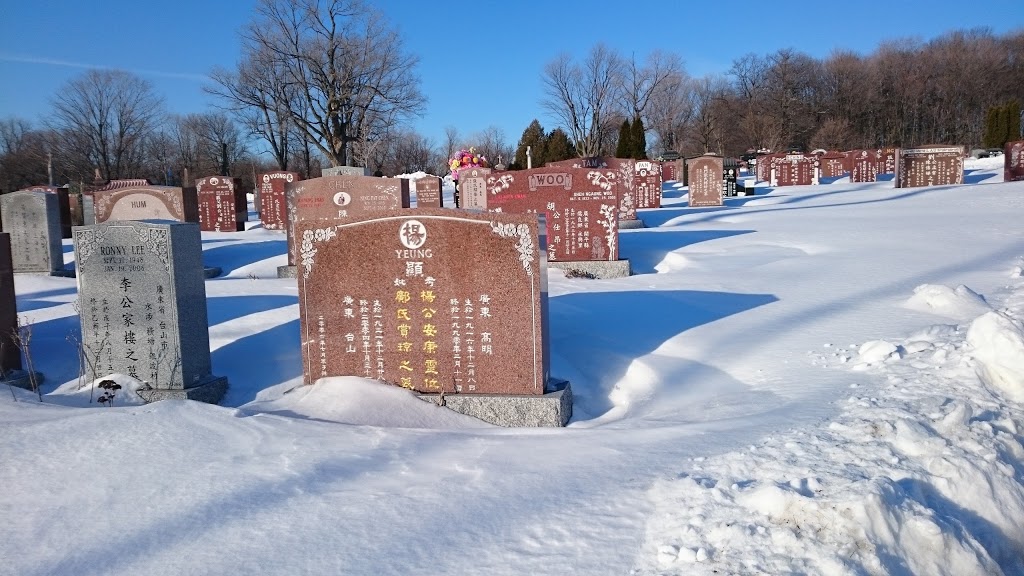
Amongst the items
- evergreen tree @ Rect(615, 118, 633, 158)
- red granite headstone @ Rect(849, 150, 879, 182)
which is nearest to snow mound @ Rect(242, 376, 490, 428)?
red granite headstone @ Rect(849, 150, 879, 182)

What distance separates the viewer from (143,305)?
568 cm

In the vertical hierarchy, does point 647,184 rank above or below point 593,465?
above

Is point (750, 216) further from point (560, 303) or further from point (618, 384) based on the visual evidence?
point (618, 384)

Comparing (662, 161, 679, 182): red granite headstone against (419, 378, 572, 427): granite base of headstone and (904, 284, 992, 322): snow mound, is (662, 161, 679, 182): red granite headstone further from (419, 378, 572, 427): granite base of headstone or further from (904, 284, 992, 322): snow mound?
(419, 378, 572, 427): granite base of headstone

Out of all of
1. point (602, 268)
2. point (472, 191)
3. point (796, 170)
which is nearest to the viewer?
point (602, 268)

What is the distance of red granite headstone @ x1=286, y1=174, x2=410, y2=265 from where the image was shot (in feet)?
35.7

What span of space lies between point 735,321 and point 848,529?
4746 millimetres

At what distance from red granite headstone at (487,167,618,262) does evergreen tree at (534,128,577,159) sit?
144 ft

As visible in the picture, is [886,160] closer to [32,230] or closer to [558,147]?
[558,147]

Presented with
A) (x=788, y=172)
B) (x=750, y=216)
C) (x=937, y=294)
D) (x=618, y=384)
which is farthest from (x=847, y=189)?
(x=618, y=384)

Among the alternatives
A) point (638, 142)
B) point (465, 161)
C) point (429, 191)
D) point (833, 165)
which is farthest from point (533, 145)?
point (429, 191)

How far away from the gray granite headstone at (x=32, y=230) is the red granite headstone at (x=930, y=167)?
85.7ft

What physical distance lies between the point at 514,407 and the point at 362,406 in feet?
3.42

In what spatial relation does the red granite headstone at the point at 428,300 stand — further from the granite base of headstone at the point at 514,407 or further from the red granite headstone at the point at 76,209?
the red granite headstone at the point at 76,209
